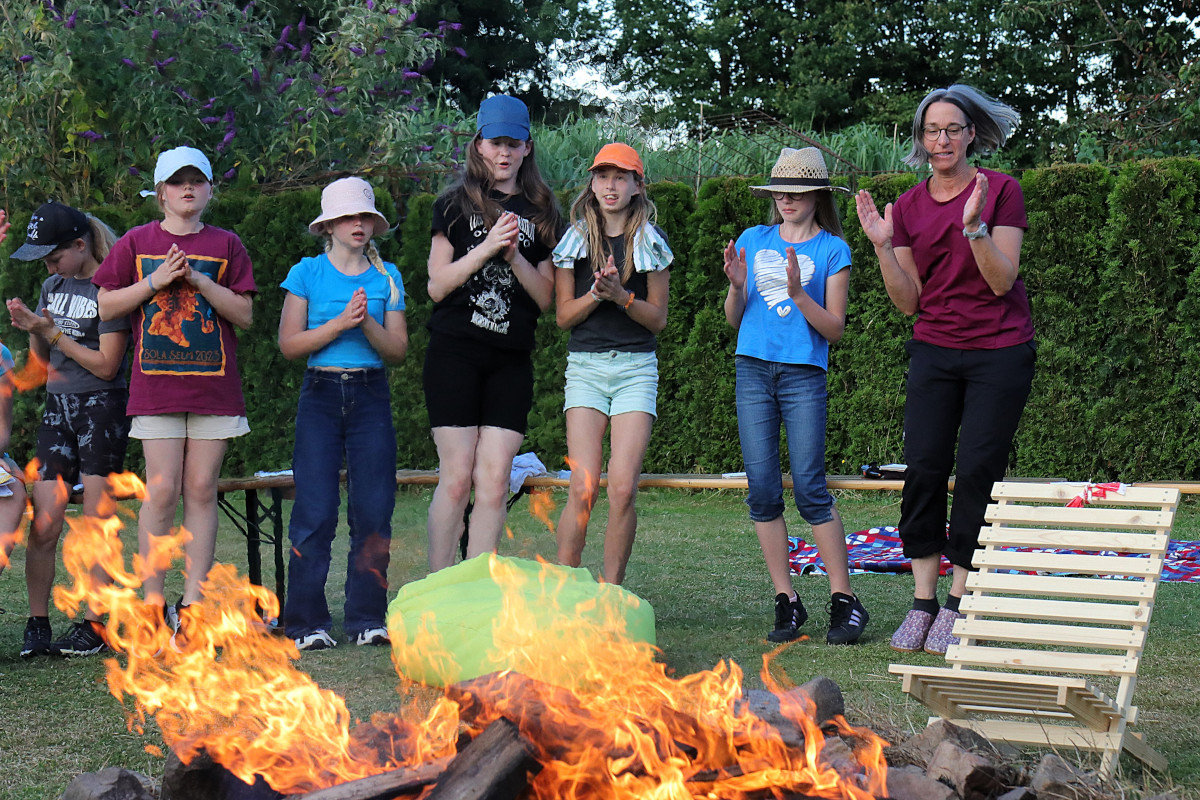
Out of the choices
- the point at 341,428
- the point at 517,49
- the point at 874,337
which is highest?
the point at 517,49

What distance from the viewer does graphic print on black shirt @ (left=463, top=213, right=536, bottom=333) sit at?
5020 millimetres

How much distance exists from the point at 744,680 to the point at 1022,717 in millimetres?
1033

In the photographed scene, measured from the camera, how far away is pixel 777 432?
5.08 metres

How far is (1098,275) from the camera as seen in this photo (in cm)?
882

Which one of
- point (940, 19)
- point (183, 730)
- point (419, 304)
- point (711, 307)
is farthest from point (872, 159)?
point (940, 19)

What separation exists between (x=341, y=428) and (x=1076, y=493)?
2.89 meters

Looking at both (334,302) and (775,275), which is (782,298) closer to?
(775,275)

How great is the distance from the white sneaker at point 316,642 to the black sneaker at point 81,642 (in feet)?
2.75

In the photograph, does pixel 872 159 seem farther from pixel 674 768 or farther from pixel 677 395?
pixel 674 768

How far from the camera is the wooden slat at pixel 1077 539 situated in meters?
3.82

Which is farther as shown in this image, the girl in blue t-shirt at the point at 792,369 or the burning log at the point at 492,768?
the girl in blue t-shirt at the point at 792,369

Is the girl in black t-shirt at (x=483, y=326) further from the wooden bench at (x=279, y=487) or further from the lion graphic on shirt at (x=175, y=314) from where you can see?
the lion graphic on shirt at (x=175, y=314)

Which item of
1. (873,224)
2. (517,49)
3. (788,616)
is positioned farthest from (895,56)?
(788,616)

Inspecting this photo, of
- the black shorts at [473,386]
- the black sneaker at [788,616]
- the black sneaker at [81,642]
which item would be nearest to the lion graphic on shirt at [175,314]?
the black shorts at [473,386]
